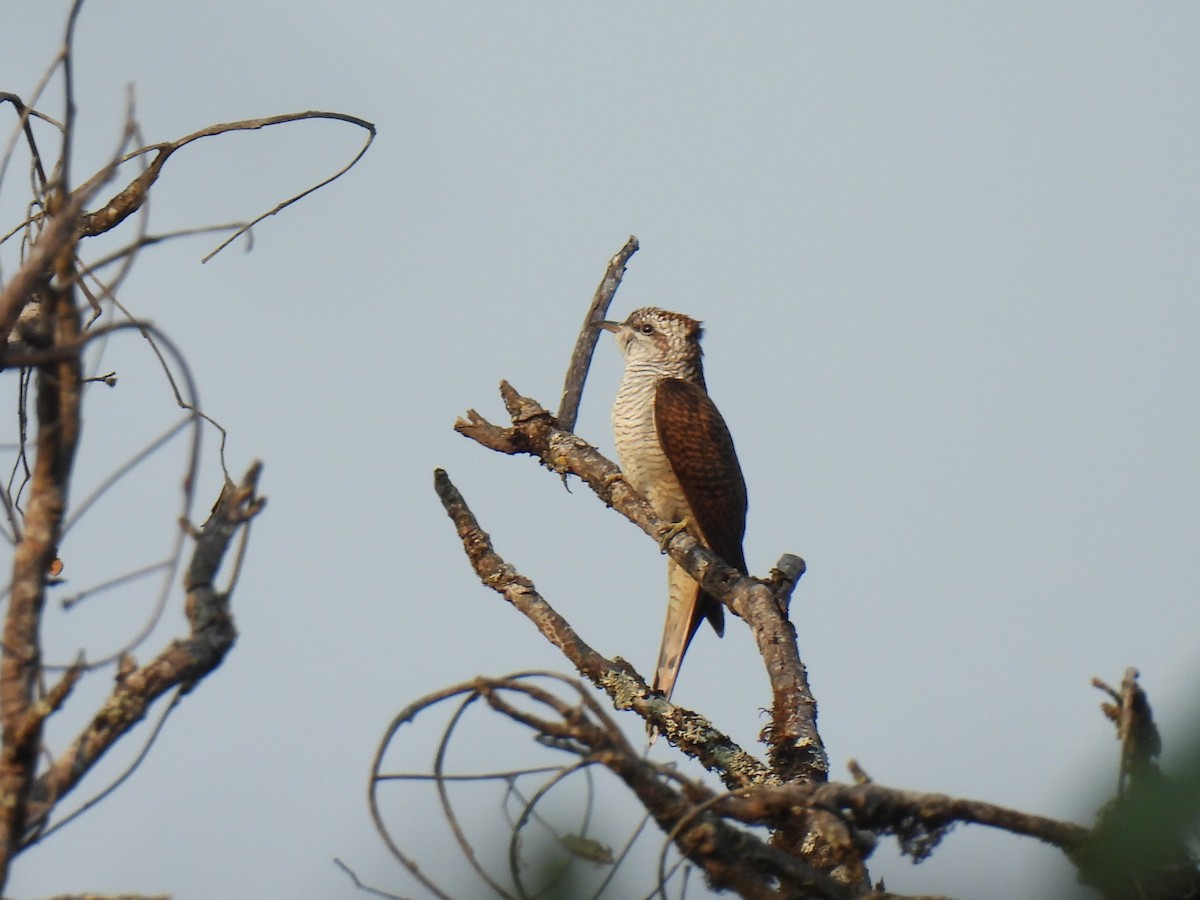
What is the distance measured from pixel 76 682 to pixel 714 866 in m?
1.07

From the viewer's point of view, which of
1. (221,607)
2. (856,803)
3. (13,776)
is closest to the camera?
(13,776)

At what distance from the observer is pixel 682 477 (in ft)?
21.3

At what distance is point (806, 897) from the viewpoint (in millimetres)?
2201

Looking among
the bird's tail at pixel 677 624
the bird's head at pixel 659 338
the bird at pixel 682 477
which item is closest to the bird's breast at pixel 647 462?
the bird at pixel 682 477

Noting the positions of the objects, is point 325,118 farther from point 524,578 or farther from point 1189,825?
point 1189,825

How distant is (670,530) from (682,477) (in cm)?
59

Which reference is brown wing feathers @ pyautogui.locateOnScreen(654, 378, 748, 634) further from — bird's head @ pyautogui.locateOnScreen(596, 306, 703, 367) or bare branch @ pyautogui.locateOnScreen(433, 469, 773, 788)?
bare branch @ pyautogui.locateOnScreen(433, 469, 773, 788)

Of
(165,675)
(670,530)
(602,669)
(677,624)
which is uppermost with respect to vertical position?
(670,530)

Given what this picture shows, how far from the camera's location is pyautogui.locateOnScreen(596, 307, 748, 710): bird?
6199 mm

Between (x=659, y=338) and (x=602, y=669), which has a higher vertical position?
(x=659, y=338)

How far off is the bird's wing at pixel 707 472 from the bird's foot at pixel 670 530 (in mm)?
63

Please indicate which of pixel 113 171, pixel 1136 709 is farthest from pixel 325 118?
pixel 1136 709

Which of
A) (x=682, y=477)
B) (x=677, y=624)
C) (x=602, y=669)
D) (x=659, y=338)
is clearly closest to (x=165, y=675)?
(x=602, y=669)

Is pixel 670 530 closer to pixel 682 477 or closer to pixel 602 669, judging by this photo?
pixel 682 477
